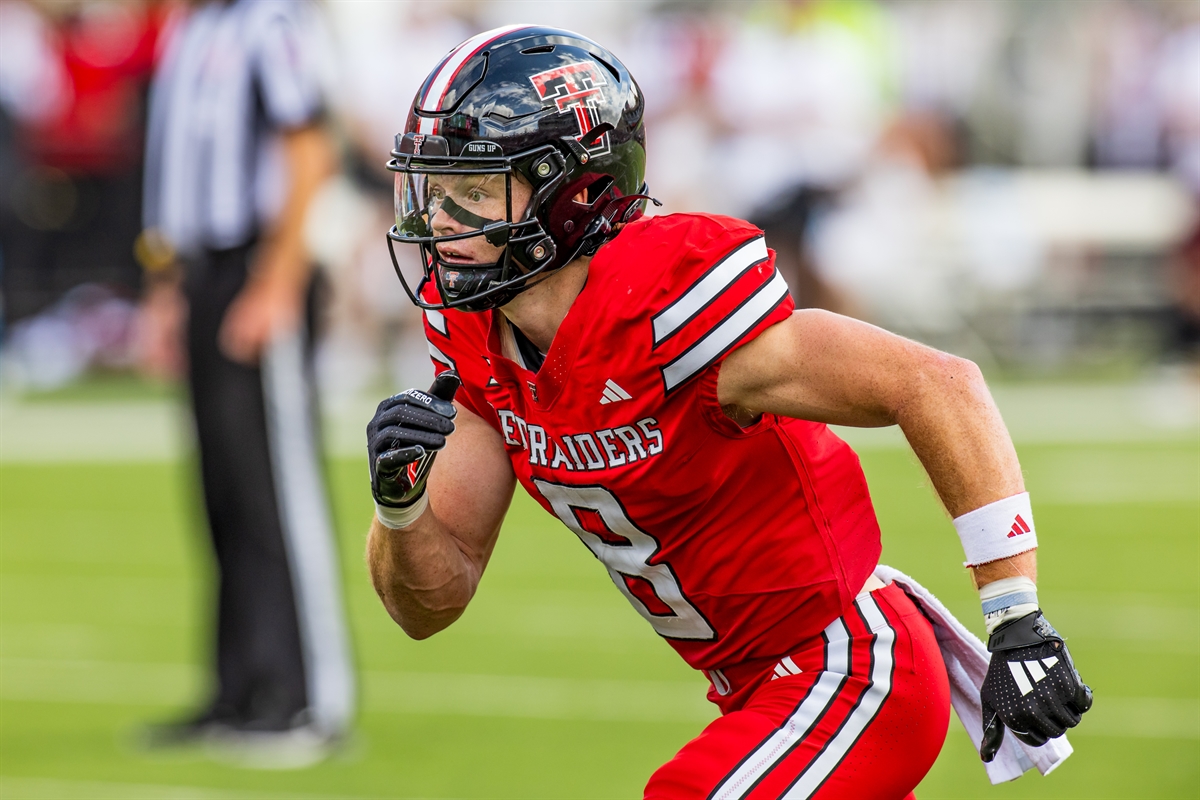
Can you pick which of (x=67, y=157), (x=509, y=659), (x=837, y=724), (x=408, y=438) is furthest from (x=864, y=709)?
(x=67, y=157)

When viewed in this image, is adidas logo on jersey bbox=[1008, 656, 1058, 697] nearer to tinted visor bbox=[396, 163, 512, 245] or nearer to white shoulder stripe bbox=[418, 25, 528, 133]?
tinted visor bbox=[396, 163, 512, 245]

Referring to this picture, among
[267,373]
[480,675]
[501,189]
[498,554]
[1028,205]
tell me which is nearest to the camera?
[501,189]

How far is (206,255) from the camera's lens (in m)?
5.50

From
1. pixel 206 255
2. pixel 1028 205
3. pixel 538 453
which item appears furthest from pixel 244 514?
pixel 1028 205

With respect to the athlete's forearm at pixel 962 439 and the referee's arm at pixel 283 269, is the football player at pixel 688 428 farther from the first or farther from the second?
the referee's arm at pixel 283 269

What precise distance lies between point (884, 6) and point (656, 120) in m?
2.88

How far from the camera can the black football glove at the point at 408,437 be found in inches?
114

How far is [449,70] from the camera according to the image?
3.07 meters

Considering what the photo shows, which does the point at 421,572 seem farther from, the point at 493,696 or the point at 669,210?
the point at 669,210

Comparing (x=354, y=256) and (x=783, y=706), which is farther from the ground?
(x=783, y=706)

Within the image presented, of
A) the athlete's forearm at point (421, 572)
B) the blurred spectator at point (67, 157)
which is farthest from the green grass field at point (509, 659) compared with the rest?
the blurred spectator at point (67, 157)

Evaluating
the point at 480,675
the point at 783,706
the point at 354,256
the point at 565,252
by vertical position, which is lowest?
the point at 354,256

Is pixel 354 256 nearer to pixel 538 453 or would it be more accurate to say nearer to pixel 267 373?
pixel 267 373

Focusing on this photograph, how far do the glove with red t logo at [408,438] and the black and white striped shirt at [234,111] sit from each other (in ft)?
8.57
